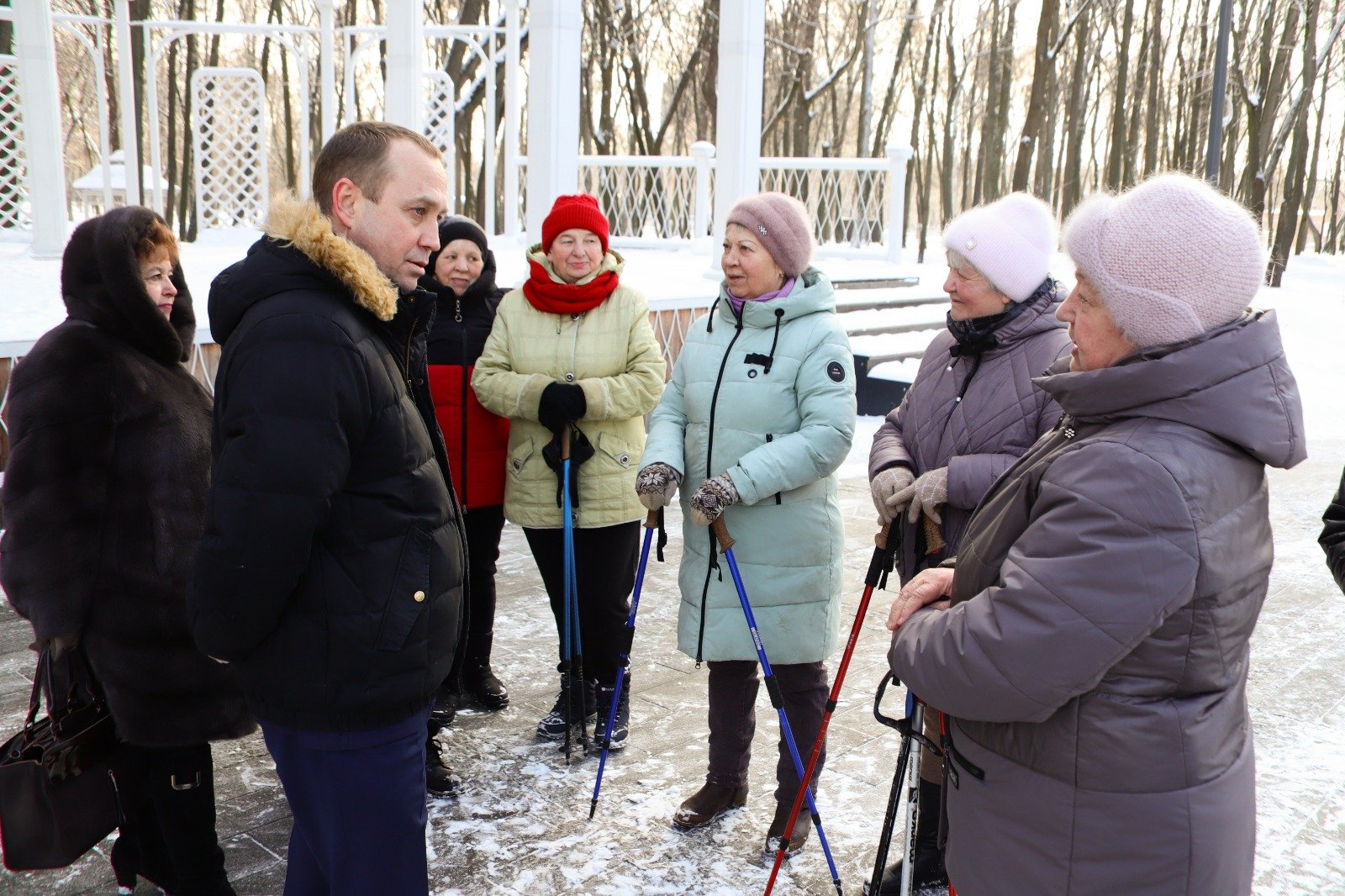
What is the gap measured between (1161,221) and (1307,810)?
105 inches

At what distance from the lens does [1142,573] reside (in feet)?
5.37

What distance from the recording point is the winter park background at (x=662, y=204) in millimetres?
3355

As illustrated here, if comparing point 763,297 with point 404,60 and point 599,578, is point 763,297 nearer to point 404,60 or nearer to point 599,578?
point 599,578

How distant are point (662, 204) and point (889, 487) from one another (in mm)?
14272

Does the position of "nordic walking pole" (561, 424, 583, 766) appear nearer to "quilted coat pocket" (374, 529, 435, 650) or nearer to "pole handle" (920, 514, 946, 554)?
"pole handle" (920, 514, 946, 554)

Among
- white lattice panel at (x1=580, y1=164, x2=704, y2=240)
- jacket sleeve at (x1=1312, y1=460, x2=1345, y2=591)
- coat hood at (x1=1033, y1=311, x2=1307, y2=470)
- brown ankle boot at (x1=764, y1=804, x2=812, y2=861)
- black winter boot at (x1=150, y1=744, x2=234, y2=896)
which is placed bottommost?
brown ankle boot at (x1=764, y1=804, x2=812, y2=861)

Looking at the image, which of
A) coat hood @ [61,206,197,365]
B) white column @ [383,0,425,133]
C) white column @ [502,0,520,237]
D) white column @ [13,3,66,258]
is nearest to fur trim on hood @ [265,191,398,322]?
coat hood @ [61,206,197,365]

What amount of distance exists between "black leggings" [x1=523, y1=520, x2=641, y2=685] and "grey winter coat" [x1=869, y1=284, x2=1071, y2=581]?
3.96 feet

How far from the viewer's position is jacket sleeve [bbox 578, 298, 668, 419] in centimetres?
387

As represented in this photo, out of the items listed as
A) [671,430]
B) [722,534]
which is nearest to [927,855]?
[722,534]

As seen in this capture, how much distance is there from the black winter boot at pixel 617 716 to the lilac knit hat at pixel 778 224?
5.06 feet

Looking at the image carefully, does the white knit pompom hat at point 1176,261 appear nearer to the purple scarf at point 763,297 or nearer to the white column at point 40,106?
the purple scarf at point 763,297

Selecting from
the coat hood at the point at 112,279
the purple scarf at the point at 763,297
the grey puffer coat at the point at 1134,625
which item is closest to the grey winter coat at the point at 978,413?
the purple scarf at the point at 763,297

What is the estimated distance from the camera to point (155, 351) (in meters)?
2.79
